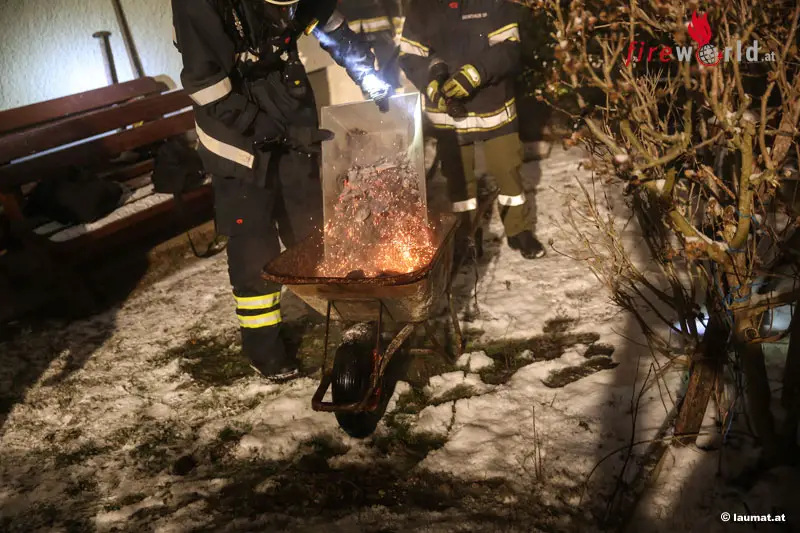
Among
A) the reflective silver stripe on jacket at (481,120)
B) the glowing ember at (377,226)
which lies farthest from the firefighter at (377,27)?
the glowing ember at (377,226)

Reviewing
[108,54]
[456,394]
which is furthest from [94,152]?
[456,394]

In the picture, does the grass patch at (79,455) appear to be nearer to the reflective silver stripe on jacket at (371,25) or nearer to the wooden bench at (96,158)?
the wooden bench at (96,158)

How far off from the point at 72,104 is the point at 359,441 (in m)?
4.89

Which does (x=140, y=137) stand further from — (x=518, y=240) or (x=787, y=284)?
(x=787, y=284)

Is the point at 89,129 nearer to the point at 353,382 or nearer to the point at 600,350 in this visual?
the point at 353,382

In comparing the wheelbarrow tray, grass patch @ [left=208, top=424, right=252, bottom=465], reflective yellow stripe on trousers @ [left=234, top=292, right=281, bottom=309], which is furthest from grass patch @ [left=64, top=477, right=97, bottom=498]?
the wheelbarrow tray

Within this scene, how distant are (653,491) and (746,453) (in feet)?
1.51

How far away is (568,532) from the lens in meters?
2.38

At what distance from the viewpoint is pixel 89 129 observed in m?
5.54

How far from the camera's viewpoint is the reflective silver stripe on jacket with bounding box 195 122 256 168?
3332mm

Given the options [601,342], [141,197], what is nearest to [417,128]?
[601,342]

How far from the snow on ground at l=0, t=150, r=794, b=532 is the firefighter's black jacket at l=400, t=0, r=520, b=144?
1.28 metres

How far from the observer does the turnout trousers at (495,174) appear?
15.3ft

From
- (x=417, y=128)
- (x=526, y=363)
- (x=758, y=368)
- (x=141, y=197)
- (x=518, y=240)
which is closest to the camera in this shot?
(x=758, y=368)
